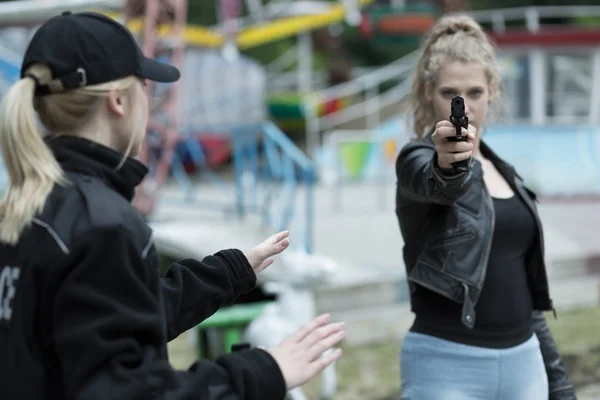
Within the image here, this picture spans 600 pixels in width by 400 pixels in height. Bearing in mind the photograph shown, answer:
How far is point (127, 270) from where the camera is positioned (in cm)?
139

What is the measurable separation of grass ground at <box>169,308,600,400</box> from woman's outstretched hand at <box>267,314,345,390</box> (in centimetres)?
306

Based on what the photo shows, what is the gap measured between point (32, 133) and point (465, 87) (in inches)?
52.1

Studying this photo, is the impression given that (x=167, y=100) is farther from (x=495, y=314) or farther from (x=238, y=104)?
(x=495, y=314)

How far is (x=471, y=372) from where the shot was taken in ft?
7.45

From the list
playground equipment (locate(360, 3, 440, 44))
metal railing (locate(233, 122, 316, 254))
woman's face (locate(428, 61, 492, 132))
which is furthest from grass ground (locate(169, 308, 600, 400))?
playground equipment (locate(360, 3, 440, 44))

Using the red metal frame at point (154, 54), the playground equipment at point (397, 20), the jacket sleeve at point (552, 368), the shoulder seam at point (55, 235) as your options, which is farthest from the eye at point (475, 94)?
the playground equipment at point (397, 20)

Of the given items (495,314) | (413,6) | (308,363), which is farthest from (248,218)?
(413,6)

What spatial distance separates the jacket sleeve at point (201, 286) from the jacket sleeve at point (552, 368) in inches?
42.6

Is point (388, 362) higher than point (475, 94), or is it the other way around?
point (475, 94)

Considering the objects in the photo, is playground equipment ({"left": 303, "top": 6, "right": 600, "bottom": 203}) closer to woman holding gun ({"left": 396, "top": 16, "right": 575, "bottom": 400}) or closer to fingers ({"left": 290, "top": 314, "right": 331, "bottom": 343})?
woman holding gun ({"left": 396, "top": 16, "right": 575, "bottom": 400})

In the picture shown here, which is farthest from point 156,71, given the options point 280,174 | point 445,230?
point 280,174

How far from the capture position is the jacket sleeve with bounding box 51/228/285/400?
4.42 ft

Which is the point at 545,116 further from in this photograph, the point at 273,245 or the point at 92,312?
the point at 92,312

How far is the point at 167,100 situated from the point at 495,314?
6.97m
